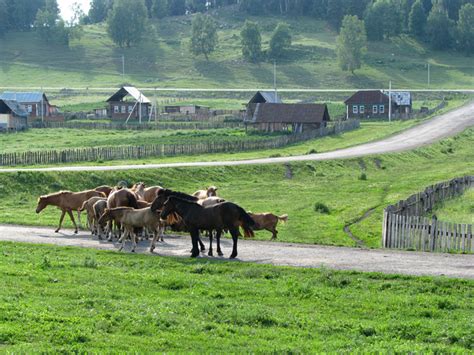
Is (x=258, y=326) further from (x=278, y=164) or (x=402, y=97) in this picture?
(x=402, y=97)

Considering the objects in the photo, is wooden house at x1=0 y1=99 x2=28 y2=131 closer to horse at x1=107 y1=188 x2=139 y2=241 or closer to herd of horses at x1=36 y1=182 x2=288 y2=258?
herd of horses at x1=36 y1=182 x2=288 y2=258

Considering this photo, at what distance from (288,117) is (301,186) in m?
49.4

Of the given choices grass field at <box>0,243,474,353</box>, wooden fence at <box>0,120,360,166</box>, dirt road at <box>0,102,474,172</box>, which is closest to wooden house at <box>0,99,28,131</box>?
wooden fence at <box>0,120,360,166</box>

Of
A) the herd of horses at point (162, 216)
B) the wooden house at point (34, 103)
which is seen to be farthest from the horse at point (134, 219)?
the wooden house at point (34, 103)

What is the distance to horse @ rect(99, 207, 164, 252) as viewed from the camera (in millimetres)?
30891

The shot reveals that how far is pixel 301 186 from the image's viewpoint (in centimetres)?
6247

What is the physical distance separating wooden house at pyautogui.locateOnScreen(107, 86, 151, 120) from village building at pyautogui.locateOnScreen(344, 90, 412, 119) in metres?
29.3

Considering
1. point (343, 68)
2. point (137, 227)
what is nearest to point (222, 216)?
point (137, 227)

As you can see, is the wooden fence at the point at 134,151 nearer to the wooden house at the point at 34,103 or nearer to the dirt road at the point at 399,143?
the dirt road at the point at 399,143

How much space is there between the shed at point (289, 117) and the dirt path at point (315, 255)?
76.2m

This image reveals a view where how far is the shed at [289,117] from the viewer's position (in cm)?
11112

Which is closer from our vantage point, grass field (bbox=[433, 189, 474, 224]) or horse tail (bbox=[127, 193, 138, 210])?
horse tail (bbox=[127, 193, 138, 210])

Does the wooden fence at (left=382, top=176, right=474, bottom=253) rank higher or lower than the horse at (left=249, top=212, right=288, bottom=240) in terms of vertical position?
higher

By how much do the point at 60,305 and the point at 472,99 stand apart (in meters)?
134
